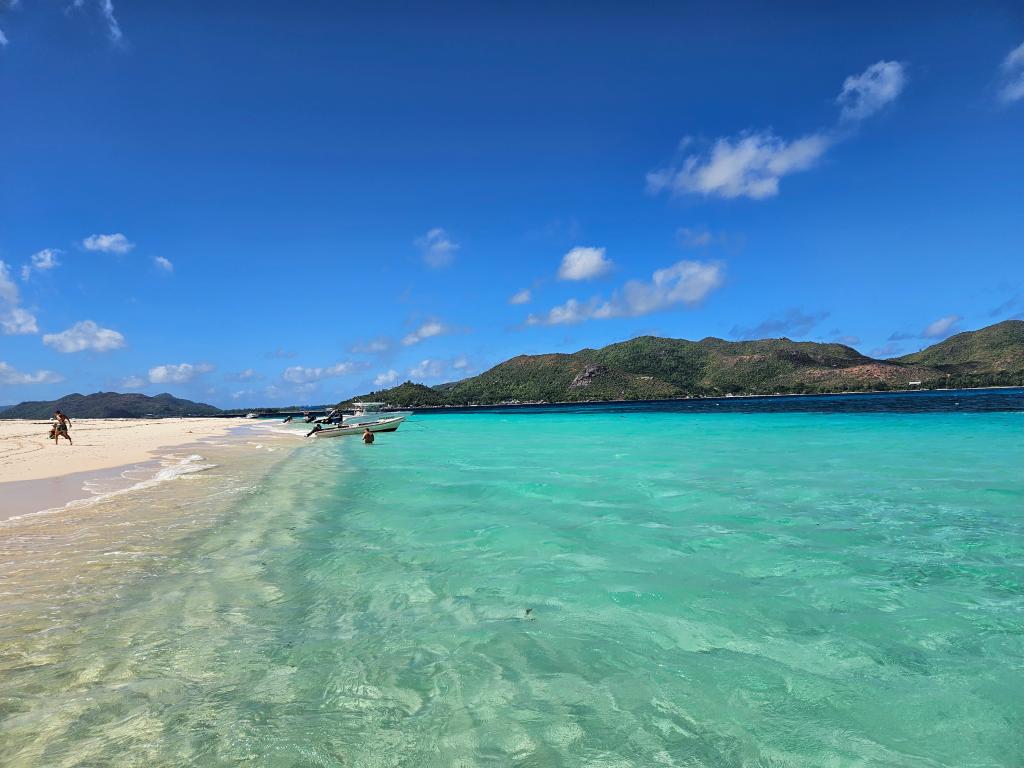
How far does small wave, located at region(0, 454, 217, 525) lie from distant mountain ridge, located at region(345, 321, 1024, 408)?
477ft

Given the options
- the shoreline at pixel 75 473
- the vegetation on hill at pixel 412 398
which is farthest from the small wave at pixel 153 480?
the vegetation on hill at pixel 412 398

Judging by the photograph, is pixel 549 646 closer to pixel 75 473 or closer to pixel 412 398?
pixel 75 473

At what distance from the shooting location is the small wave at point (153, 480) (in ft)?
41.2

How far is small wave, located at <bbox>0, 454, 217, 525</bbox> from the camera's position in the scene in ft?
41.2

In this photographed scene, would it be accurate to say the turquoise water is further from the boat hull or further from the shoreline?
the boat hull

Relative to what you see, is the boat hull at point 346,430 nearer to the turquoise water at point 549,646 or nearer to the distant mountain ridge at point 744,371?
the turquoise water at point 549,646

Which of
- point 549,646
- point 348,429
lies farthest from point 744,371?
point 549,646

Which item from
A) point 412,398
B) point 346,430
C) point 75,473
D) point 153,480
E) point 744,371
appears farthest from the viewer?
point 412,398

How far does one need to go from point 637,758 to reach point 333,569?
590 centimetres

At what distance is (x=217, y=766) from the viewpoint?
357 centimetres

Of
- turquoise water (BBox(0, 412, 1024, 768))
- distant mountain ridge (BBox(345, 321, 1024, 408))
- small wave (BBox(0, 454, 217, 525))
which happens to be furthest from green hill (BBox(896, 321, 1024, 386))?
small wave (BBox(0, 454, 217, 525))

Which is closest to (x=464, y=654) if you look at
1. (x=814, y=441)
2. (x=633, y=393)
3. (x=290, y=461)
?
(x=290, y=461)

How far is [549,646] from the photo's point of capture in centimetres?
554

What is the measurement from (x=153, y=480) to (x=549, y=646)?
1784 centimetres
